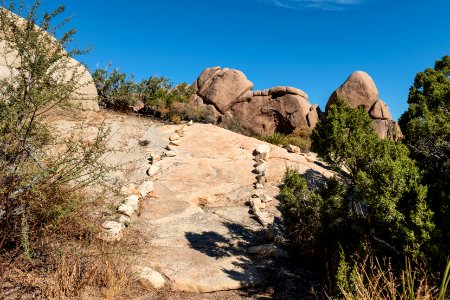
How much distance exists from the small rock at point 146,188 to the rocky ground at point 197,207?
0.35 feet

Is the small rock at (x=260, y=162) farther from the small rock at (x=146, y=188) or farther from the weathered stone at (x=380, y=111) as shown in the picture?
the weathered stone at (x=380, y=111)

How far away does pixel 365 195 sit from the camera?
475 cm

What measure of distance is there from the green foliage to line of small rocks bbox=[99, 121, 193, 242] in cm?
492

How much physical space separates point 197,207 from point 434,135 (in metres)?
5.46

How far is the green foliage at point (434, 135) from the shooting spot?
4.22 metres

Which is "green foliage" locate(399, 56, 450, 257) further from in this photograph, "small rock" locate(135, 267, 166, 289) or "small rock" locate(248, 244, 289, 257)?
"small rock" locate(135, 267, 166, 289)

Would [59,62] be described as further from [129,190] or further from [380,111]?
[380,111]

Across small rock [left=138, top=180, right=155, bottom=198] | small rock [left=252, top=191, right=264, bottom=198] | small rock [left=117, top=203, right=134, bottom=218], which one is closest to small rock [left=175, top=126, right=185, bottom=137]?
A: small rock [left=138, top=180, right=155, bottom=198]

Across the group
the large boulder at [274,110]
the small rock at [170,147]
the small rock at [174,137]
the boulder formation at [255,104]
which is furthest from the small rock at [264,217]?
the large boulder at [274,110]

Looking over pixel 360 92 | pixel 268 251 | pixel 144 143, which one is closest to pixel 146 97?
pixel 144 143

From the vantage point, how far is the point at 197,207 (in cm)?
881

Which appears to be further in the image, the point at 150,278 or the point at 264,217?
the point at 264,217

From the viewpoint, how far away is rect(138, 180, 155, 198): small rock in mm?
8922

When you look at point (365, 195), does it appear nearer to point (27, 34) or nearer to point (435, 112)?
point (435, 112)
